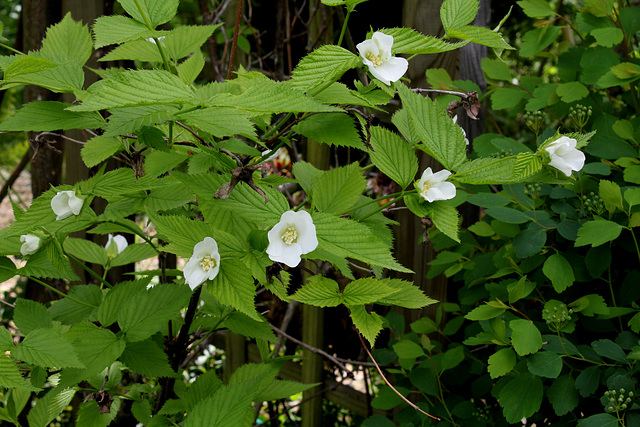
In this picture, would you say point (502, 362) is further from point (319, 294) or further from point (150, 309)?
point (150, 309)

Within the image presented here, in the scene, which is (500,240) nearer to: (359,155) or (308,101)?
(359,155)

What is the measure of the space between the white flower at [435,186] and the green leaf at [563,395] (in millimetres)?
565

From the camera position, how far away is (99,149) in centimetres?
90

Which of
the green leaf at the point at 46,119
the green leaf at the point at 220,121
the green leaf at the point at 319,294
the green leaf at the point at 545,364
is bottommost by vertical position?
the green leaf at the point at 545,364

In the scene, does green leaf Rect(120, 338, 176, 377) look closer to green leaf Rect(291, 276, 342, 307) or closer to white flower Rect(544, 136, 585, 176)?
green leaf Rect(291, 276, 342, 307)

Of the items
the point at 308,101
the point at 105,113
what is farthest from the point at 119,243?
the point at 308,101

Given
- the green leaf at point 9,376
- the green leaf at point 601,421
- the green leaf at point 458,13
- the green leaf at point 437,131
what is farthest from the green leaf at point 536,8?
the green leaf at point 9,376

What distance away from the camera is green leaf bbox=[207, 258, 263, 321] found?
668 millimetres

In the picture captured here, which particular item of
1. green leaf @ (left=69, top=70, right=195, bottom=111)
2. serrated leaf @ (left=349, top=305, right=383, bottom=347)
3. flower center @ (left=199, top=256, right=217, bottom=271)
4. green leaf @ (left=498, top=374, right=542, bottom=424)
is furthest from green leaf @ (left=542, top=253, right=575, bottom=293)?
A: green leaf @ (left=69, top=70, right=195, bottom=111)

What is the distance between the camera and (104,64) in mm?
1847

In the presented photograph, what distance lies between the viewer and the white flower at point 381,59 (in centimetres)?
70

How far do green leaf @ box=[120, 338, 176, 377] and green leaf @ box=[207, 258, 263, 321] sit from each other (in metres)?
0.28

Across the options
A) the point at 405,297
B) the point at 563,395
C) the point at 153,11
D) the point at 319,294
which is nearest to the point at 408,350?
the point at 563,395

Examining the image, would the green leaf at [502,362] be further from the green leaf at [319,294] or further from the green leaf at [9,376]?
the green leaf at [9,376]
